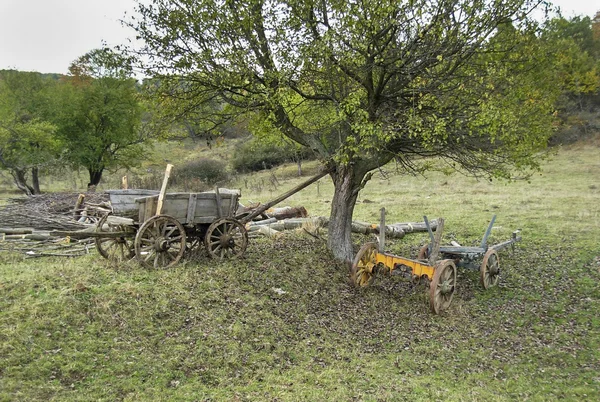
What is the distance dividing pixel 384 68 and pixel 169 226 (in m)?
5.71

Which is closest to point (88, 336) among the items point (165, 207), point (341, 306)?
point (165, 207)

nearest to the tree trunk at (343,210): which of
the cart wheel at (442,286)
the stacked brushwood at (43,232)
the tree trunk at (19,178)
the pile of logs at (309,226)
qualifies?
the pile of logs at (309,226)

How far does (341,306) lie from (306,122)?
18.4 ft

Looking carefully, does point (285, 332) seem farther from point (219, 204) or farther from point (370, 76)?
point (370, 76)

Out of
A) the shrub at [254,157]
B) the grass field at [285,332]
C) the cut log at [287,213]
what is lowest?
the grass field at [285,332]

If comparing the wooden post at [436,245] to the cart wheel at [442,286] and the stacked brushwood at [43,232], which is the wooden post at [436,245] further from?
the stacked brushwood at [43,232]

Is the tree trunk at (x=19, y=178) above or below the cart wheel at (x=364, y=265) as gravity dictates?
above

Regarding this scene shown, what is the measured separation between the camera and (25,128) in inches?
932

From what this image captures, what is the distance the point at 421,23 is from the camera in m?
8.11

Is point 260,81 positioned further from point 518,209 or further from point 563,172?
point 563,172

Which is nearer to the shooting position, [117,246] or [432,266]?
[432,266]

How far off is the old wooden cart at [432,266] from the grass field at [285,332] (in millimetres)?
351

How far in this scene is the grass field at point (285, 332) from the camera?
17.5 ft

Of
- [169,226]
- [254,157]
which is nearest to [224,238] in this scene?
[169,226]
